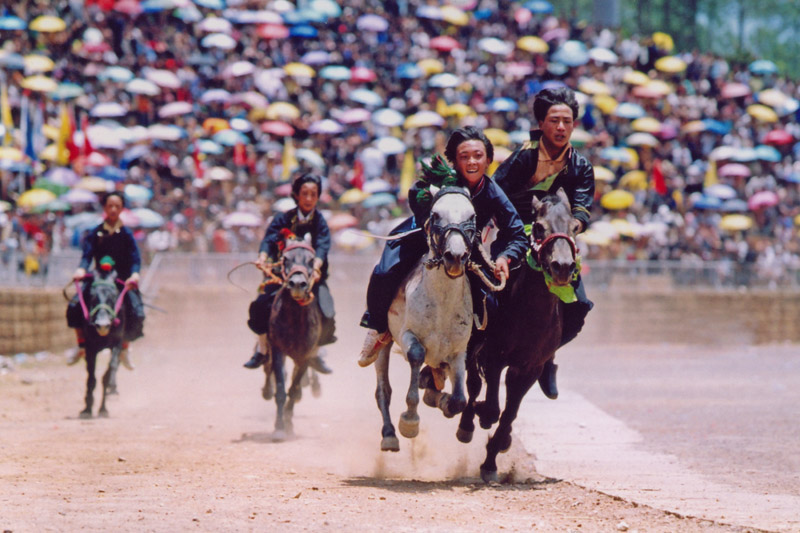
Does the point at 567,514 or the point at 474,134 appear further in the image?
the point at 474,134

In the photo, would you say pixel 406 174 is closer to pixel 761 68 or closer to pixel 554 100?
pixel 761 68

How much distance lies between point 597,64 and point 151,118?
1349 cm

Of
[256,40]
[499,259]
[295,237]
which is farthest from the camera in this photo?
[256,40]

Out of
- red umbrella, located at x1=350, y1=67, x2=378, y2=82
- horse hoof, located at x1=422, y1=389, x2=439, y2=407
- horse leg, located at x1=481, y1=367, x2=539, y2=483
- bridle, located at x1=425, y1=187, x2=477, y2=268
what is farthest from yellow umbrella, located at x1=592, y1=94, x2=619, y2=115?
bridle, located at x1=425, y1=187, x2=477, y2=268

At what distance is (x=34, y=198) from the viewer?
81.5ft

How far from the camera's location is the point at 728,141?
3484 cm

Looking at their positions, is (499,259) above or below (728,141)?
below

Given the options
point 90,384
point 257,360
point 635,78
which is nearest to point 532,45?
point 635,78

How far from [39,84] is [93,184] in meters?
4.30

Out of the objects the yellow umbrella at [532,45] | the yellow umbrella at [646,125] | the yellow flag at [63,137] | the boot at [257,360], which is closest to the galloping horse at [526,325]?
the boot at [257,360]

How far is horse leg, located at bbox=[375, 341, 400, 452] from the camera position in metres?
9.47

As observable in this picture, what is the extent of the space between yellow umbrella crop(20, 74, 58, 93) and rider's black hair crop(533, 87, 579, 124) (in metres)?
21.7

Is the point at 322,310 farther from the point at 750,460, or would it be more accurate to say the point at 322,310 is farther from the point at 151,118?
the point at 151,118

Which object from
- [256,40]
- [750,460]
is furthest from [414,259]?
[256,40]
